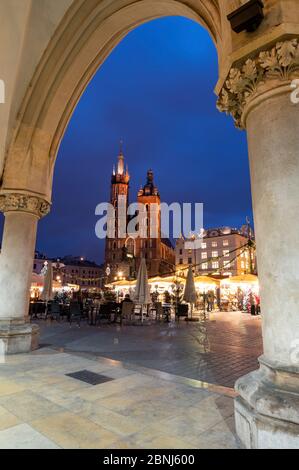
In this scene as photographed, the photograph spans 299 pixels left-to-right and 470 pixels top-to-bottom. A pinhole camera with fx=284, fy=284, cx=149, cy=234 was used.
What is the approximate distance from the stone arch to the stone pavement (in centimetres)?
427

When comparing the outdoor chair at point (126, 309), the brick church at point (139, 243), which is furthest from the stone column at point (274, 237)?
the brick church at point (139, 243)

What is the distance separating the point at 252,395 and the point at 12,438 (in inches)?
86.8

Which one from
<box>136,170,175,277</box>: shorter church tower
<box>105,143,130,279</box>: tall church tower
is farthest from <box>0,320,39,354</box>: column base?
<box>136,170,175,277</box>: shorter church tower

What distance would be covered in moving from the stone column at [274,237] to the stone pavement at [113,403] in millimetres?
541

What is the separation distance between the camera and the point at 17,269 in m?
6.77

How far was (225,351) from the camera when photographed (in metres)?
7.27

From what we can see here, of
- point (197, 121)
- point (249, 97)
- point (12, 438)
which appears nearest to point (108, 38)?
point (249, 97)

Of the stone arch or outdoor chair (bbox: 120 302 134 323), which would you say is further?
outdoor chair (bbox: 120 302 134 323)

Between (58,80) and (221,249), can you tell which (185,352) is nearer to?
(58,80)

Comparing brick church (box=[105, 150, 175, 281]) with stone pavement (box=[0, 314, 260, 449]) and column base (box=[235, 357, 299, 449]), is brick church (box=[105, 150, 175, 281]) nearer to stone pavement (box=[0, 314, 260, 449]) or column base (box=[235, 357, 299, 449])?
stone pavement (box=[0, 314, 260, 449])

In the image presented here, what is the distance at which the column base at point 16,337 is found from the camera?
632 cm

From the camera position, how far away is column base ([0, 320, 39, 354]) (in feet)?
20.7

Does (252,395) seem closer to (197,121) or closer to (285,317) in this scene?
(285,317)

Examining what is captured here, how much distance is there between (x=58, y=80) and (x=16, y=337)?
6.41 meters
